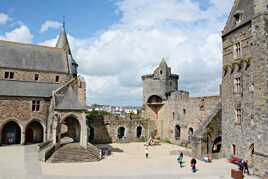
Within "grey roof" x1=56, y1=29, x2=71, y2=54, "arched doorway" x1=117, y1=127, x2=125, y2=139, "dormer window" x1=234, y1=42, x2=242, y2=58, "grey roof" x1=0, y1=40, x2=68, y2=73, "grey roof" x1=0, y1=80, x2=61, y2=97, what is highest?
"grey roof" x1=56, y1=29, x2=71, y2=54

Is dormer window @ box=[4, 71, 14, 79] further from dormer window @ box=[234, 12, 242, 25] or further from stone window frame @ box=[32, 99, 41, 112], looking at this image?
dormer window @ box=[234, 12, 242, 25]

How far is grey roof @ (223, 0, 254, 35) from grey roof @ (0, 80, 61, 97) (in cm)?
1925

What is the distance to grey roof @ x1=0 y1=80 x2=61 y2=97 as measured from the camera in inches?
1190

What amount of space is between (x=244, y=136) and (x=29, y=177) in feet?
48.6

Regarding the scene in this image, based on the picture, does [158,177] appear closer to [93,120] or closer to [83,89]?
[83,89]

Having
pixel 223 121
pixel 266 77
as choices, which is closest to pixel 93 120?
pixel 223 121

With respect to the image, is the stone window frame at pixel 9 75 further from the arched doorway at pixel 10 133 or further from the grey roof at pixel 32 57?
the arched doorway at pixel 10 133

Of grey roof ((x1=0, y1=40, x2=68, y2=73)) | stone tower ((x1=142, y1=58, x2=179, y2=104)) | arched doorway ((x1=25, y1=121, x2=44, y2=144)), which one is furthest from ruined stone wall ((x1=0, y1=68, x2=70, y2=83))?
stone tower ((x1=142, y1=58, x2=179, y2=104))

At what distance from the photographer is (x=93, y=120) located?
35.8 metres

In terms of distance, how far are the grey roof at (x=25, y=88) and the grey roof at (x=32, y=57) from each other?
1.90 metres

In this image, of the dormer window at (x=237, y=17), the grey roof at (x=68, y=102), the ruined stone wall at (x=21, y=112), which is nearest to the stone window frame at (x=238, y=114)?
the dormer window at (x=237, y=17)

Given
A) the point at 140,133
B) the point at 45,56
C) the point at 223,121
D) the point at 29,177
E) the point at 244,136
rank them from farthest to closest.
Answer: the point at 140,133 < the point at 45,56 < the point at 223,121 < the point at 244,136 < the point at 29,177

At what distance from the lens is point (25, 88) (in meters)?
31.6

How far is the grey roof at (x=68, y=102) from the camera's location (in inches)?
1026
